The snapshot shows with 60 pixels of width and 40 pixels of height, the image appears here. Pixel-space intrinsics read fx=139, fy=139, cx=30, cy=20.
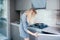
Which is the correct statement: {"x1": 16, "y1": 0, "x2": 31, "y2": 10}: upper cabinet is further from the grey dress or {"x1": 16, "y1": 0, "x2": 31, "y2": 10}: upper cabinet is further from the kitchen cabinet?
the grey dress

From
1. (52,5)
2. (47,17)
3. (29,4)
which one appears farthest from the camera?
(29,4)

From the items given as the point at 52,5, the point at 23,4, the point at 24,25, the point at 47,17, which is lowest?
the point at 24,25

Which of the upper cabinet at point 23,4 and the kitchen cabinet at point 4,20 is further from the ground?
the upper cabinet at point 23,4

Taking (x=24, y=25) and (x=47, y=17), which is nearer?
(x=24, y=25)

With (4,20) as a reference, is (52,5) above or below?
above

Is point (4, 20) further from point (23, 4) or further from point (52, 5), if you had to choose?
point (52, 5)

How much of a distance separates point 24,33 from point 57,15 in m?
1.43

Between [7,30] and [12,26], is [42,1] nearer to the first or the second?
[12,26]

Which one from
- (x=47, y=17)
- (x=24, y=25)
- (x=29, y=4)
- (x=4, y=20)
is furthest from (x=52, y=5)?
(x=4, y=20)

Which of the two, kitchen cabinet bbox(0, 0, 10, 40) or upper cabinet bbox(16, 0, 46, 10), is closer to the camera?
upper cabinet bbox(16, 0, 46, 10)

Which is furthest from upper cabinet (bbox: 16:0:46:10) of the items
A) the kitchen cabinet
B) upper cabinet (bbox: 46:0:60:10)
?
the kitchen cabinet

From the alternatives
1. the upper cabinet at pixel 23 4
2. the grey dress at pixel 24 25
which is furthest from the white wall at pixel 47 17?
the grey dress at pixel 24 25

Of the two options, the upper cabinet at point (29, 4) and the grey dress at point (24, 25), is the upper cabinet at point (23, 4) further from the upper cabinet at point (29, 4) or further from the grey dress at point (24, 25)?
the grey dress at point (24, 25)

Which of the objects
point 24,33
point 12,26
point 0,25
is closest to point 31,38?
point 24,33
